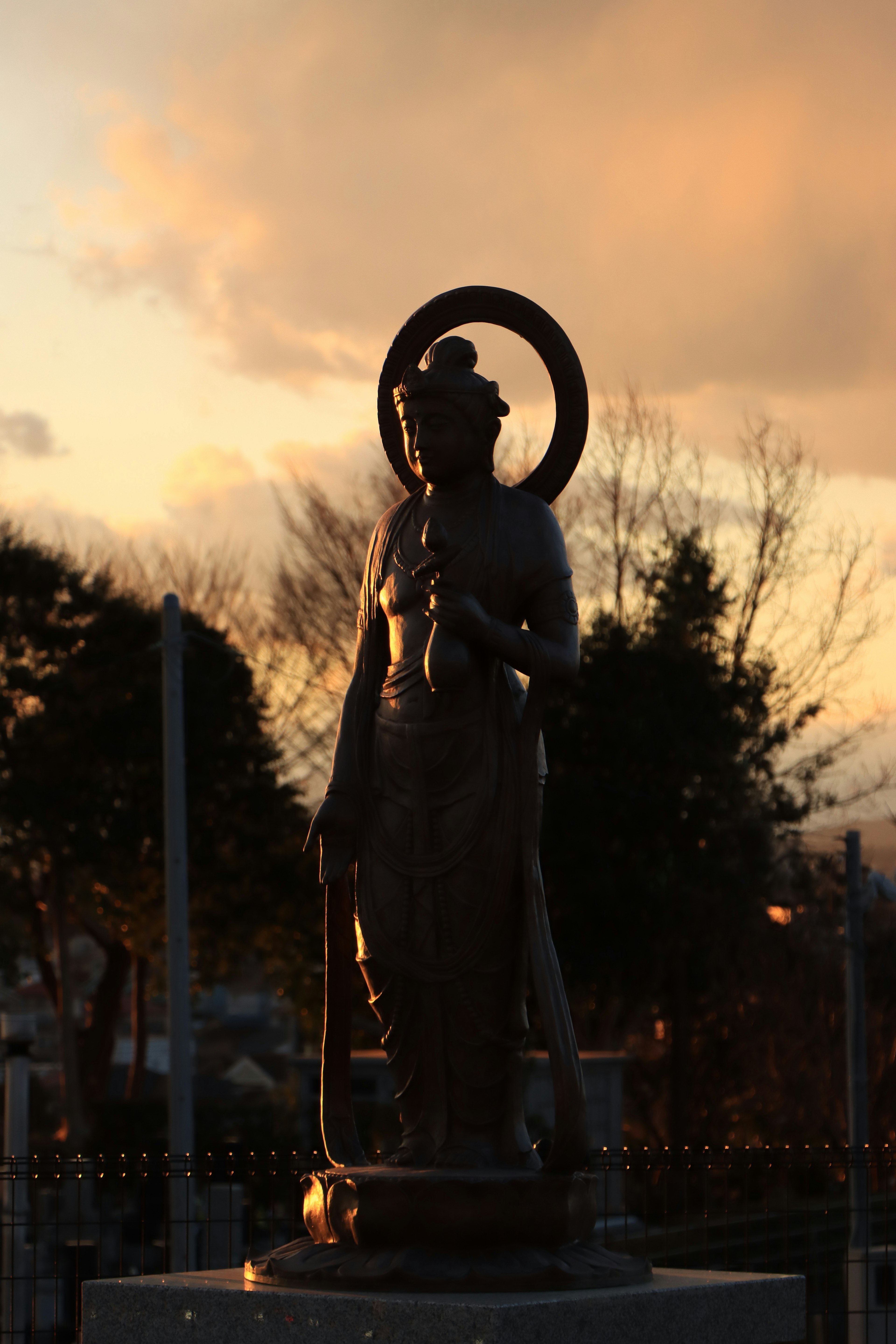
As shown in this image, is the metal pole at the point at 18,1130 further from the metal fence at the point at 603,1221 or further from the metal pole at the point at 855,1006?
the metal pole at the point at 855,1006

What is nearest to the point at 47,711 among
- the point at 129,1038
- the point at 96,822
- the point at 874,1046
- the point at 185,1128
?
the point at 96,822

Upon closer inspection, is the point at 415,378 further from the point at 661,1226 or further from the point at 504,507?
the point at 661,1226

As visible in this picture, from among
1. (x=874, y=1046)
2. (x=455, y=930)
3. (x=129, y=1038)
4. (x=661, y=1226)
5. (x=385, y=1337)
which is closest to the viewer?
(x=385, y=1337)

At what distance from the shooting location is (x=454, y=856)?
5918 mm

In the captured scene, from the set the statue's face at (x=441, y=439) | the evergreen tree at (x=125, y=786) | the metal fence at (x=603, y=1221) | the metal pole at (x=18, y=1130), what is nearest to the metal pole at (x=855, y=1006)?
the metal fence at (x=603, y=1221)

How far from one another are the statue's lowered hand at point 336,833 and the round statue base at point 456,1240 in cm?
107

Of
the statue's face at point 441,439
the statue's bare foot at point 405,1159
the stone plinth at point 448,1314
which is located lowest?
the stone plinth at point 448,1314

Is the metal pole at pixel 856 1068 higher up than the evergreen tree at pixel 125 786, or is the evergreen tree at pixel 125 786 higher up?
the evergreen tree at pixel 125 786

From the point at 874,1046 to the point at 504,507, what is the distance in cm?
2238

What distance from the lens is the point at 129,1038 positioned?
63.3 meters

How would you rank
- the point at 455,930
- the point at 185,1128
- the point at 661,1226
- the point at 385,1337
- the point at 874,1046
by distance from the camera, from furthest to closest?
the point at 874,1046 < the point at 661,1226 < the point at 185,1128 < the point at 455,930 < the point at 385,1337

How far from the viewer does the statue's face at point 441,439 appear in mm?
6156

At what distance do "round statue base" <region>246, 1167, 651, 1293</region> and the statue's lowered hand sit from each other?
1.07 metres

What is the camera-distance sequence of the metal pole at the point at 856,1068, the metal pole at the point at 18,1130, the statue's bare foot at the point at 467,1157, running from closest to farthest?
1. the statue's bare foot at the point at 467,1157
2. the metal pole at the point at 856,1068
3. the metal pole at the point at 18,1130
